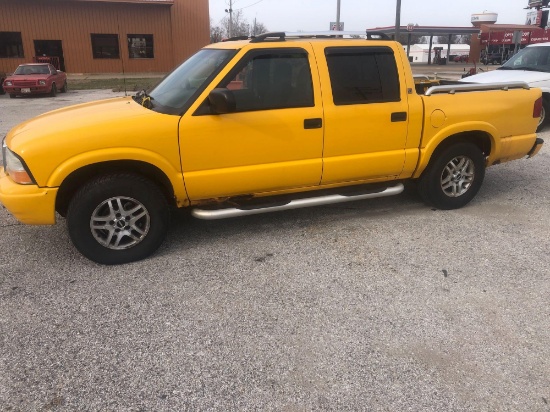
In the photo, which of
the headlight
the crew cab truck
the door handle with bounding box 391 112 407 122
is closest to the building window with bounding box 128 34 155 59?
the crew cab truck

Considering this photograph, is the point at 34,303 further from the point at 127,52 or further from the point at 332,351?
the point at 127,52

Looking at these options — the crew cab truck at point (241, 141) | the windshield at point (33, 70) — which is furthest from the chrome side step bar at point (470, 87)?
the windshield at point (33, 70)

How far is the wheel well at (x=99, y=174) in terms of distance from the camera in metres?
3.96

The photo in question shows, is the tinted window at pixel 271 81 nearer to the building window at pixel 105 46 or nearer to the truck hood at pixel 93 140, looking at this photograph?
the truck hood at pixel 93 140

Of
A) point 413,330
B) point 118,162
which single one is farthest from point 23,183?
point 413,330

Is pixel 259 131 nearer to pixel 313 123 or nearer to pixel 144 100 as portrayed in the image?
pixel 313 123

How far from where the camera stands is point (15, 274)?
13.1 ft

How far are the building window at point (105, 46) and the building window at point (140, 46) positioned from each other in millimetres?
909

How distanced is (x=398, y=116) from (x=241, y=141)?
5.39ft

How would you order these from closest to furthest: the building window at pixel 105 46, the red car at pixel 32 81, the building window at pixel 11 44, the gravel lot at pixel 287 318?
the gravel lot at pixel 287 318 < the red car at pixel 32 81 < the building window at pixel 11 44 < the building window at pixel 105 46

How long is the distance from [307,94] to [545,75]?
7.54m

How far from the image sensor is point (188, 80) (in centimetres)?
446

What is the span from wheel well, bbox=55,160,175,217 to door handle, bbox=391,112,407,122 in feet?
7.43

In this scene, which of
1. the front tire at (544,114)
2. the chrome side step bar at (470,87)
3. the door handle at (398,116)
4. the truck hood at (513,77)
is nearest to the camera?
the door handle at (398,116)
